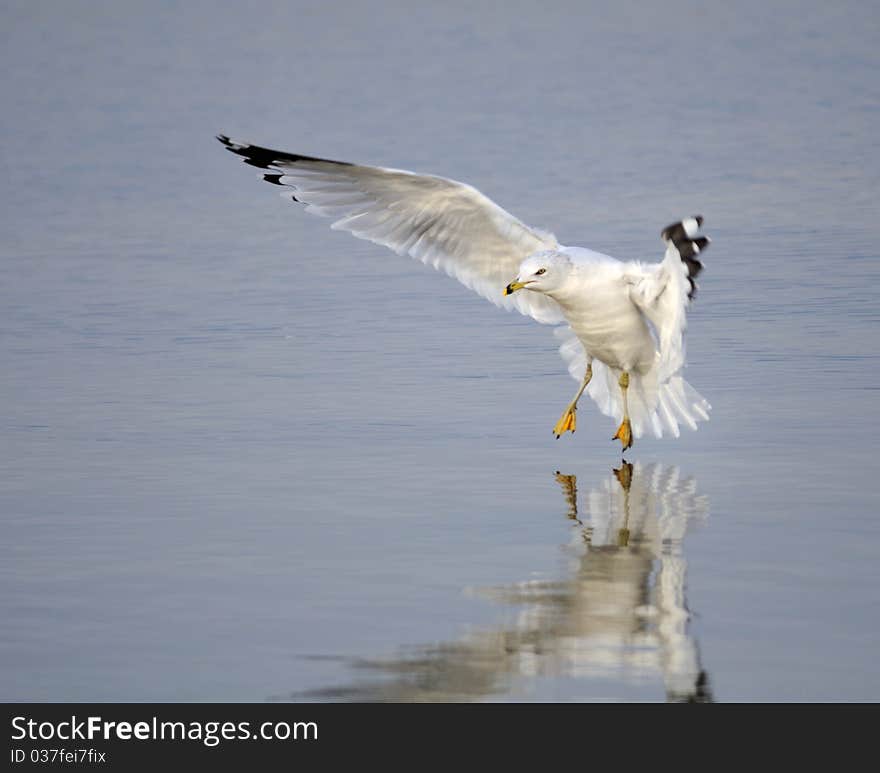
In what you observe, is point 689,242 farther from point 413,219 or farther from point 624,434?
point 413,219

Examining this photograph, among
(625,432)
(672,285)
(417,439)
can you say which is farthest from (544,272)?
(417,439)

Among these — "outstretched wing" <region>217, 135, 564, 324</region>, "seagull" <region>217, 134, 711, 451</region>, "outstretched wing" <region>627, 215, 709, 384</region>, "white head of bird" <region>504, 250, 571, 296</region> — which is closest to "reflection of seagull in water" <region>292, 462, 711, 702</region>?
"outstretched wing" <region>627, 215, 709, 384</region>

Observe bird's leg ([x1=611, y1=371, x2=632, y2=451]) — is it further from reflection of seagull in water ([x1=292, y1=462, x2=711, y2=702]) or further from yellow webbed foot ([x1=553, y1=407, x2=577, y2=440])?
reflection of seagull in water ([x1=292, y1=462, x2=711, y2=702])

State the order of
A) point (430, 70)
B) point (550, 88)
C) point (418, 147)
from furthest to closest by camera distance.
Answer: point (430, 70)
point (550, 88)
point (418, 147)

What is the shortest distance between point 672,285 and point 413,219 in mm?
1731

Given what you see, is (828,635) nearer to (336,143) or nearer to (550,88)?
(336,143)

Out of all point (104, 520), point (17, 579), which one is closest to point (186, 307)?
Result: point (104, 520)

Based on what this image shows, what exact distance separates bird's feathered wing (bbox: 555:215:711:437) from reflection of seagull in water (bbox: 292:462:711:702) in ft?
4.92

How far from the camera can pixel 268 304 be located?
11703 mm

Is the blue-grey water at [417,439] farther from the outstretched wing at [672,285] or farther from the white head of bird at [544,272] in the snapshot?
the white head of bird at [544,272]

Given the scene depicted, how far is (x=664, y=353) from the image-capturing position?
8.12m

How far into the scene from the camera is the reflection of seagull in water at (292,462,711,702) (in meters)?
5.04

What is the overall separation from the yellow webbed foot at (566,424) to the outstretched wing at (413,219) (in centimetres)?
100
